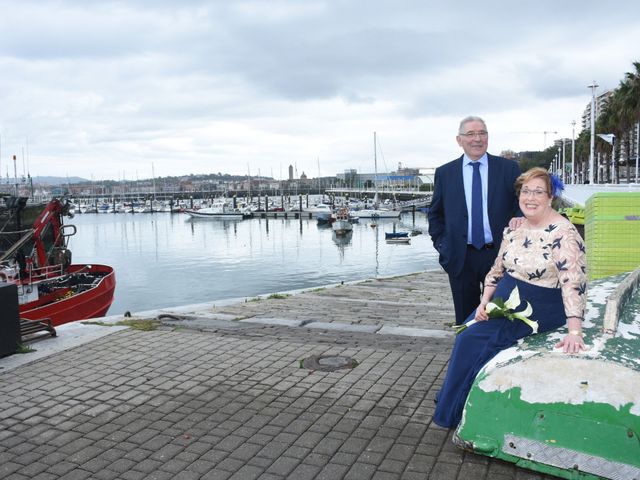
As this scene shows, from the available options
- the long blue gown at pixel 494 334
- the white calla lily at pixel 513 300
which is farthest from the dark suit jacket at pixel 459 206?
the white calla lily at pixel 513 300

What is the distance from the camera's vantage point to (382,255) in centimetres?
5022

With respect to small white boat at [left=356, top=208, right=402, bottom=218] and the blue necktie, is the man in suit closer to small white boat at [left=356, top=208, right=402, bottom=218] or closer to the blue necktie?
the blue necktie

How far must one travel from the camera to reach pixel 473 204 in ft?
15.7

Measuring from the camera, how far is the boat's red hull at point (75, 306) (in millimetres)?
15398

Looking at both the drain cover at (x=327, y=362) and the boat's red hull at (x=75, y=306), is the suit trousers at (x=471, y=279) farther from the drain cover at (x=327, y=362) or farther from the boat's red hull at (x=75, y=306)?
the boat's red hull at (x=75, y=306)

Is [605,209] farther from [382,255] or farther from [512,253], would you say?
[382,255]

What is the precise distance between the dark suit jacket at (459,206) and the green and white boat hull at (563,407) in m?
1.11

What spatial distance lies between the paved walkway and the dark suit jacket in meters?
1.29

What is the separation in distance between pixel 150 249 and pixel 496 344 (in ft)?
195

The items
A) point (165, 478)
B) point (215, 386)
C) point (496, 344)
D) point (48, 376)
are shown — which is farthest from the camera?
point (48, 376)

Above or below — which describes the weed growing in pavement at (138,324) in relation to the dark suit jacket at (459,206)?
below

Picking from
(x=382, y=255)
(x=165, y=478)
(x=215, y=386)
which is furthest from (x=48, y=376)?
(x=382, y=255)

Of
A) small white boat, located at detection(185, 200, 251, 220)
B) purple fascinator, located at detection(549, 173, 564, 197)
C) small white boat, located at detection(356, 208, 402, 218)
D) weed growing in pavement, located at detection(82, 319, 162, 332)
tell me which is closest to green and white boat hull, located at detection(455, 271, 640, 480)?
purple fascinator, located at detection(549, 173, 564, 197)

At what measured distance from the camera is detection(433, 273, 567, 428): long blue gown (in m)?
3.98
